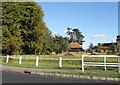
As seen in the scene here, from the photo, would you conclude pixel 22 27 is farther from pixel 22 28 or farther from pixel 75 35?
pixel 75 35

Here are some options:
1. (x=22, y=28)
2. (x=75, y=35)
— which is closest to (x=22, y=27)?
(x=22, y=28)

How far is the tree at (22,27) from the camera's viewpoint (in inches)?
1768

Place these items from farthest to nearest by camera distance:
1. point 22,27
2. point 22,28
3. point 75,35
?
point 75,35
point 22,28
point 22,27

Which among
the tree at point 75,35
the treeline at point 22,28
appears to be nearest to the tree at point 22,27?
the treeline at point 22,28

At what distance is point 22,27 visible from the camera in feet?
180

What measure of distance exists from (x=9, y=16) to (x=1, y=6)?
1875mm

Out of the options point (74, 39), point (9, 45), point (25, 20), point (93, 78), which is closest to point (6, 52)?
point (9, 45)

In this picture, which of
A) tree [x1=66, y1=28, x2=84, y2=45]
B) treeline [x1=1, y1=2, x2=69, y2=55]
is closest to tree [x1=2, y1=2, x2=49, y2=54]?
treeline [x1=1, y1=2, x2=69, y2=55]

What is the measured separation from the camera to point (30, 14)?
56.8 meters

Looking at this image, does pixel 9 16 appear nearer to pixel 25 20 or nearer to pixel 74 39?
pixel 25 20

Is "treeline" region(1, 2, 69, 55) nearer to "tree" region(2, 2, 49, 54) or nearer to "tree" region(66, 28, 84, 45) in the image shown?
"tree" region(2, 2, 49, 54)

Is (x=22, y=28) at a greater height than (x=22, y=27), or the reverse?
(x=22, y=27)

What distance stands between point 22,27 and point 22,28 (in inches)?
11.9

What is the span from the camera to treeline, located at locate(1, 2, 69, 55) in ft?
147
